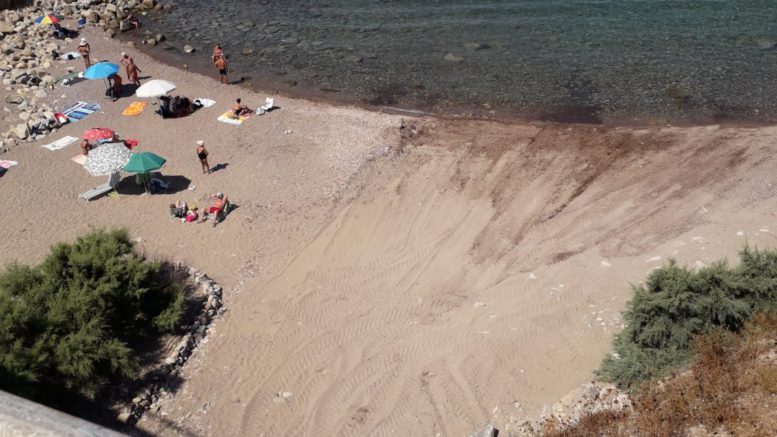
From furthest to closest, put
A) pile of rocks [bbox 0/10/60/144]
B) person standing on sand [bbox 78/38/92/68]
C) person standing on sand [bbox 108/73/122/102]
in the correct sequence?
person standing on sand [bbox 78/38/92/68]
person standing on sand [bbox 108/73/122/102]
pile of rocks [bbox 0/10/60/144]

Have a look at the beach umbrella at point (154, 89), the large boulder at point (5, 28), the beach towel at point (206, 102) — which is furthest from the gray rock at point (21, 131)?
the large boulder at point (5, 28)

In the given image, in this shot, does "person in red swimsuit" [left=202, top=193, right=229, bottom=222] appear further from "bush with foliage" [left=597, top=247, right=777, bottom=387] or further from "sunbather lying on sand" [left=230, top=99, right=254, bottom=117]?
"bush with foliage" [left=597, top=247, right=777, bottom=387]

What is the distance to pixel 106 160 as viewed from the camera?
19734 mm

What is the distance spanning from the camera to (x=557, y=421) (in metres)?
11.0

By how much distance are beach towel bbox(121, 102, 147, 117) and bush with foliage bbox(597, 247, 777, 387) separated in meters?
20.9

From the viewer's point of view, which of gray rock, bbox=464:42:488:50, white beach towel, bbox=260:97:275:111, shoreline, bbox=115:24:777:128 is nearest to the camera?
shoreline, bbox=115:24:777:128

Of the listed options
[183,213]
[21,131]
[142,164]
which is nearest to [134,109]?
[21,131]

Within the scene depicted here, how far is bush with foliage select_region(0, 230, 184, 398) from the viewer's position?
12.4m

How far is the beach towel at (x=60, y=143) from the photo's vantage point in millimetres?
22984

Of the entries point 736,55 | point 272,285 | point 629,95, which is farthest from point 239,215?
point 736,55

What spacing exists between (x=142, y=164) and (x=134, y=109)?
24.4 feet

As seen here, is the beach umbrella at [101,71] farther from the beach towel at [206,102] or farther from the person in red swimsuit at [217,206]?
the person in red swimsuit at [217,206]

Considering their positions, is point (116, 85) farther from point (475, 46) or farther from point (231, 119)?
point (475, 46)

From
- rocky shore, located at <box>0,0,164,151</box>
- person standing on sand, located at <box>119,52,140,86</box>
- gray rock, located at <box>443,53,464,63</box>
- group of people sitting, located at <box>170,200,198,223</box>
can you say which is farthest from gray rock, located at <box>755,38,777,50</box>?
rocky shore, located at <box>0,0,164,151</box>
